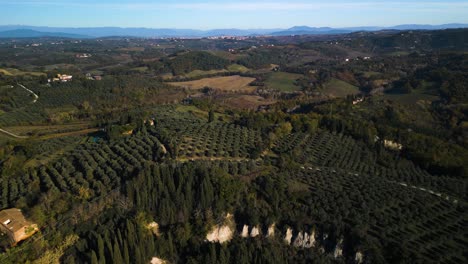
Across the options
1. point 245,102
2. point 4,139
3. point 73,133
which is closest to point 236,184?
point 73,133

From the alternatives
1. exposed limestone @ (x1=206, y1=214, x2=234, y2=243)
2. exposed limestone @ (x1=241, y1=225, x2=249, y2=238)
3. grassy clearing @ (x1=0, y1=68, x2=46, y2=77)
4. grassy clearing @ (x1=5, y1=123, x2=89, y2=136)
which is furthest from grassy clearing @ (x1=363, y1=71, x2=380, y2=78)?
grassy clearing @ (x1=0, y1=68, x2=46, y2=77)

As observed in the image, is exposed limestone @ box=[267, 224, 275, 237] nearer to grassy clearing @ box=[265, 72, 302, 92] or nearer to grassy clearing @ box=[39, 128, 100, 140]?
grassy clearing @ box=[39, 128, 100, 140]

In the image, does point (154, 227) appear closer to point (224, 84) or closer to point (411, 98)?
point (411, 98)

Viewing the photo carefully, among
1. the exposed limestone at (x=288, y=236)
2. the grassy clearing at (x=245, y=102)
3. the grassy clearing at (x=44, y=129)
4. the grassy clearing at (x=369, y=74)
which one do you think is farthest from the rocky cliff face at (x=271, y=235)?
the grassy clearing at (x=369, y=74)

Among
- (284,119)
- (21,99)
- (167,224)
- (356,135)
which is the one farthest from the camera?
(21,99)

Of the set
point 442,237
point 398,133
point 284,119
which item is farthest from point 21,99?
point 442,237

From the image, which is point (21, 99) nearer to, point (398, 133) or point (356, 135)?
point (356, 135)
